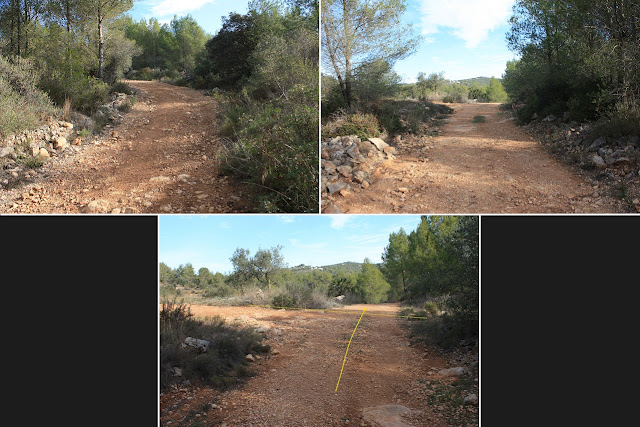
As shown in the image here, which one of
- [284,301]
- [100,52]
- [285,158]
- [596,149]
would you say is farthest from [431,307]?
[100,52]

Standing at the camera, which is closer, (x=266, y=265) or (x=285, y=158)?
(x=266, y=265)

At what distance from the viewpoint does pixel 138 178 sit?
15.9 ft

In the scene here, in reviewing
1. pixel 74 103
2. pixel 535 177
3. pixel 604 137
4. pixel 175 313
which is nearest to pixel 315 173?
pixel 175 313

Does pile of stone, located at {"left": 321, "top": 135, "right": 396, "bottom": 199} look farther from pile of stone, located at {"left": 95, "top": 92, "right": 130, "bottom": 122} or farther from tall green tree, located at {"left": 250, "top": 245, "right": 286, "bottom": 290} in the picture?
pile of stone, located at {"left": 95, "top": 92, "right": 130, "bottom": 122}

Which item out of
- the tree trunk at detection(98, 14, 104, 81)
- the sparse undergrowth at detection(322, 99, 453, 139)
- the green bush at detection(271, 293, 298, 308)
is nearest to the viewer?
the green bush at detection(271, 293, 298, 308)

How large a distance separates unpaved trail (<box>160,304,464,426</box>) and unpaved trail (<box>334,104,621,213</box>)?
1.18m

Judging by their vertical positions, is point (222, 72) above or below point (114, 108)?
above

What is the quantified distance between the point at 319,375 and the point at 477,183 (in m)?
3.12

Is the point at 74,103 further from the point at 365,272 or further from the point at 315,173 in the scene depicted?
the point at 365,272

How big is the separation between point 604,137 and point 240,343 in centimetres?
635

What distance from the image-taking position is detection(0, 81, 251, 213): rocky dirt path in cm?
383

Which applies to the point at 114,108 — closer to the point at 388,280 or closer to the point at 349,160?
the point at 349,160

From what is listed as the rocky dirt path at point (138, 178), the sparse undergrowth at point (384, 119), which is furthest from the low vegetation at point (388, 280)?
the sparse undergrowth at point (384, 119)

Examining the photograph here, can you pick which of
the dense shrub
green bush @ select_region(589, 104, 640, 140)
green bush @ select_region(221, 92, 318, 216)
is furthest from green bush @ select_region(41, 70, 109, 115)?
green bush @ select_region(589, 104, 640, 140)
